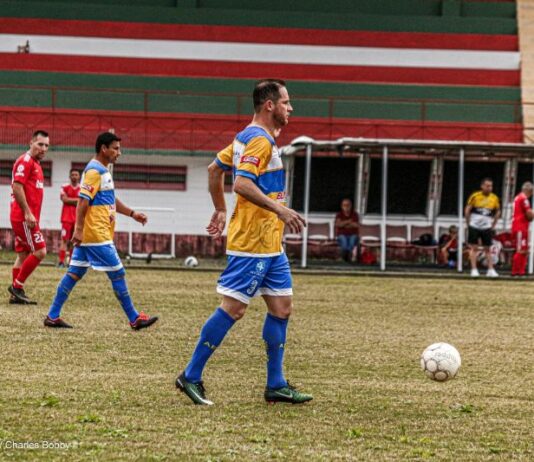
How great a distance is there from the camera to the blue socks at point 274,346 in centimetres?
746

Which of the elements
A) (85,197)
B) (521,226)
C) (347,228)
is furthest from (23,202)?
(347,228)

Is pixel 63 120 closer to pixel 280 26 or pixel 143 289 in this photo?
pixel 280 26

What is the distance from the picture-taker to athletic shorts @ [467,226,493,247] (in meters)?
22.8

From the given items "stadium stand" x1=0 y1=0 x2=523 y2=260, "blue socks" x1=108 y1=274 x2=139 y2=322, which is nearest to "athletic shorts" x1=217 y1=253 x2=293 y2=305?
"blue socks" x1=108 y1=274 x2=139 y2=322

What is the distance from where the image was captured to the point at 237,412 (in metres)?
7.00

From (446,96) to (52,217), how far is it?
13.0 metres

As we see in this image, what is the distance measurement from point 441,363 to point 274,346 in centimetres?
138

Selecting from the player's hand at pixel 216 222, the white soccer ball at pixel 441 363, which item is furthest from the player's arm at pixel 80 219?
the white soccer ball at pixel 441 363

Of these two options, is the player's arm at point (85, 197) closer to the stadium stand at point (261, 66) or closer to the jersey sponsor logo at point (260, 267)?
the jersey sponsor logo at point (260, 267)

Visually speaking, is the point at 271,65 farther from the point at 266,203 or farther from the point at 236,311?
the point at 266,203

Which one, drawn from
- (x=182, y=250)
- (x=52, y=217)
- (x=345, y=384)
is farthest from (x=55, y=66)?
(x=345, y=384)

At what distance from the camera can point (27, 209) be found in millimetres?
13102

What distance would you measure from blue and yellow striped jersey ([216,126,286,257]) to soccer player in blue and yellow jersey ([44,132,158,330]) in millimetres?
4167

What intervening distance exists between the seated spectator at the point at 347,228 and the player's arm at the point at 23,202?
1432 cm
